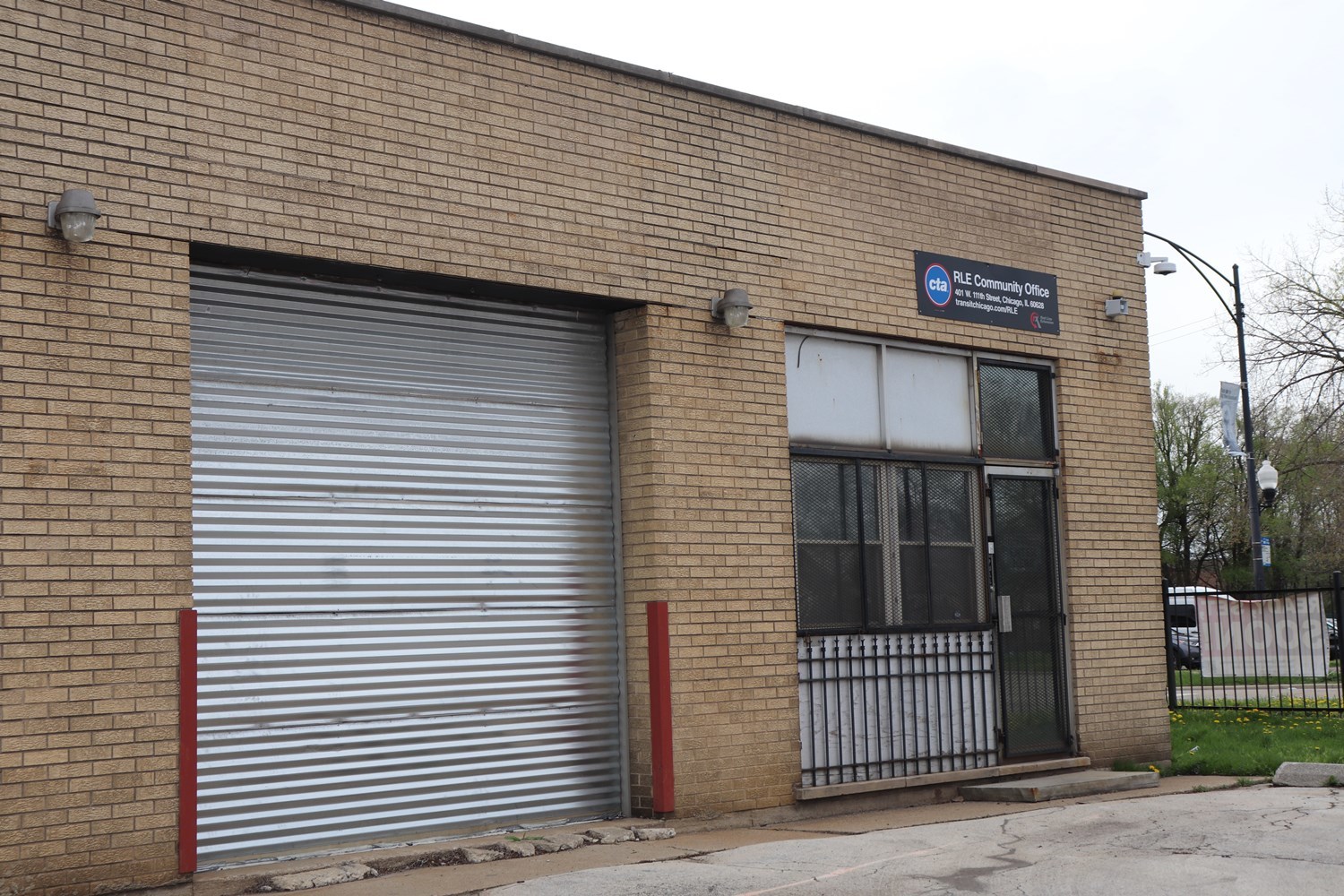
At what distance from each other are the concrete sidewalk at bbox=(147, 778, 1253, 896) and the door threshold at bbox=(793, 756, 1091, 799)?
0.64 feet

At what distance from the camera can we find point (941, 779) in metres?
11.5

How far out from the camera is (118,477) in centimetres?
763

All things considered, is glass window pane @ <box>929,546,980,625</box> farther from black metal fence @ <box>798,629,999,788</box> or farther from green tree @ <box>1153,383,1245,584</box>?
green tree @ <box>1153,383,1245,584</box>

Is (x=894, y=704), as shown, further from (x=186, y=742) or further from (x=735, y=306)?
(x=186, y=742)

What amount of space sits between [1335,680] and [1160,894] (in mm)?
13545

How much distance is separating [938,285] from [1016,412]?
1.48m

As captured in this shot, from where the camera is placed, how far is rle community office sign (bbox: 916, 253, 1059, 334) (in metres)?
12.1

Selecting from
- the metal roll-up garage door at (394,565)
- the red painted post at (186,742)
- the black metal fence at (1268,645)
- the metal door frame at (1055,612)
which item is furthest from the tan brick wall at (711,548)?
the black metal fence at (1268,645)

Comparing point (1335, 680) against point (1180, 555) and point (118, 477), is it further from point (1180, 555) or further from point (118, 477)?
point (1180, 555)

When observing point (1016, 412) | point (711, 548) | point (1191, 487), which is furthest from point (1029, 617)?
point (1191, 487)

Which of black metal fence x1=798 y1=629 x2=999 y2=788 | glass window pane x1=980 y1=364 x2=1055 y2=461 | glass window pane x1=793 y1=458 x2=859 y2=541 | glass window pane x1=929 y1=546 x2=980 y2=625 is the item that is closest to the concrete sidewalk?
black metal fence x1=798 y1=629 x2=999 y2=788

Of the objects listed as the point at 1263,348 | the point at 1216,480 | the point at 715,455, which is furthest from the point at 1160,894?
the point at 1216,480

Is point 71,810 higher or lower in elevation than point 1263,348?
lower

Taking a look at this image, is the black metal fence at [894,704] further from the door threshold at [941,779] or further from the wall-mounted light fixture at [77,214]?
the wall-mounted light fixture at [77,214]
